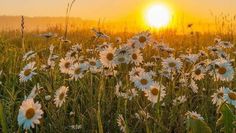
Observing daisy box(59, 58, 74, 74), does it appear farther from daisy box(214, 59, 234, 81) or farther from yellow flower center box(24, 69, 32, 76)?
daisy box(214, 59, 234, 81)

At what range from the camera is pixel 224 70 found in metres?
3.03

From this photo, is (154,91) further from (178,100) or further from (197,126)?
(197,126)

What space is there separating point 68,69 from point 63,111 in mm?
589

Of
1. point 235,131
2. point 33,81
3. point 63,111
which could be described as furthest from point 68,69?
point 235,131

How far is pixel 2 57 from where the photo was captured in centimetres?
526

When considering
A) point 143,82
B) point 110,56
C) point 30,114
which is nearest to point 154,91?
point 143,82

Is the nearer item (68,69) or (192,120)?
(192,120)

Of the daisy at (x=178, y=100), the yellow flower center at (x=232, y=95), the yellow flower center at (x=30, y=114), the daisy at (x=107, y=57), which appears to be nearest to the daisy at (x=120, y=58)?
the daisy at (x=107, y=57)

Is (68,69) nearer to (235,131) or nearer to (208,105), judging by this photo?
(208,105)

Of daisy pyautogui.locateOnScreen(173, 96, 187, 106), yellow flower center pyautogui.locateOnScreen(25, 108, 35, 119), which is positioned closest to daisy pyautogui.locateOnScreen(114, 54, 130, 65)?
daisy pyautogui.locateOnScreen(173, 96, 187, 106)

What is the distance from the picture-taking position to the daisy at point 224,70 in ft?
9.71

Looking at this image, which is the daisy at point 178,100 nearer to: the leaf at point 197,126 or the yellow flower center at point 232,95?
the yellow flower center at point 232,95

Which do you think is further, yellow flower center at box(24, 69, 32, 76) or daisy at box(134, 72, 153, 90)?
yellow flower center at box(24, 69, 32, 76)

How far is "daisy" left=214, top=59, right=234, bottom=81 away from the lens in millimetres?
2960
